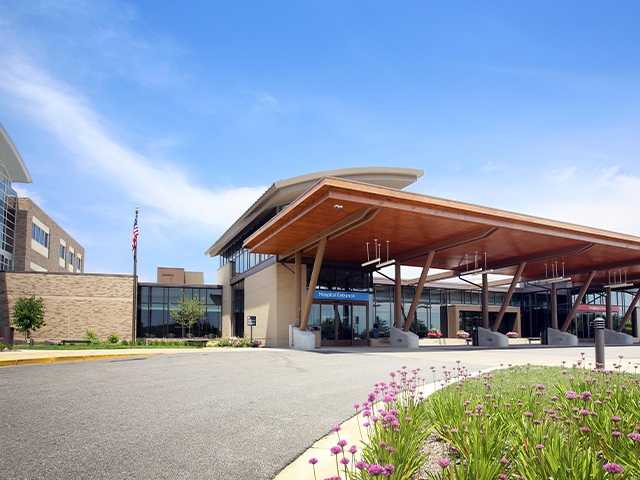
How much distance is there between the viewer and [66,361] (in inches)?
794

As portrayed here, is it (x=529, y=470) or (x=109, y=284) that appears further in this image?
(x=109, y=284)

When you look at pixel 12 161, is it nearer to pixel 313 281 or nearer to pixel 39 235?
pixel 39 235

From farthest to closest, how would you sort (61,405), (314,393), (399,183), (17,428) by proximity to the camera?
(399,183) < (314,393) < (61,405) < (17,428)

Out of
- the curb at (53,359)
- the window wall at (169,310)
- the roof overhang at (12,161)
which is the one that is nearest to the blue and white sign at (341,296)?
the curb at (53,359)

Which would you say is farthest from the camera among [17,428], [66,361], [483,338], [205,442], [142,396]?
[483,338]

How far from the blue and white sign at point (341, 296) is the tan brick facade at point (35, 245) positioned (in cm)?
3267

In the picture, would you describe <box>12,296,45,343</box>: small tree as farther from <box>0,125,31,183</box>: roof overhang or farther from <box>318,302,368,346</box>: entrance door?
<box>0,125,31,183</box>: roof overhang

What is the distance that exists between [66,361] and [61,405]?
12270 mm

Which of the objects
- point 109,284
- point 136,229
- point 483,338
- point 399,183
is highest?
point 399,183

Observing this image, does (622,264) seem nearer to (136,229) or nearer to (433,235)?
(433,235)

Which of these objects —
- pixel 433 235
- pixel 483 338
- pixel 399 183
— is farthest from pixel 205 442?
pixel 483 338

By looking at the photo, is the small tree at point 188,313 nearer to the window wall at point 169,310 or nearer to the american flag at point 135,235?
the window wall at point 169,310

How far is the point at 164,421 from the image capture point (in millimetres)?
7777

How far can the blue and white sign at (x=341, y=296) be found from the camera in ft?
116
